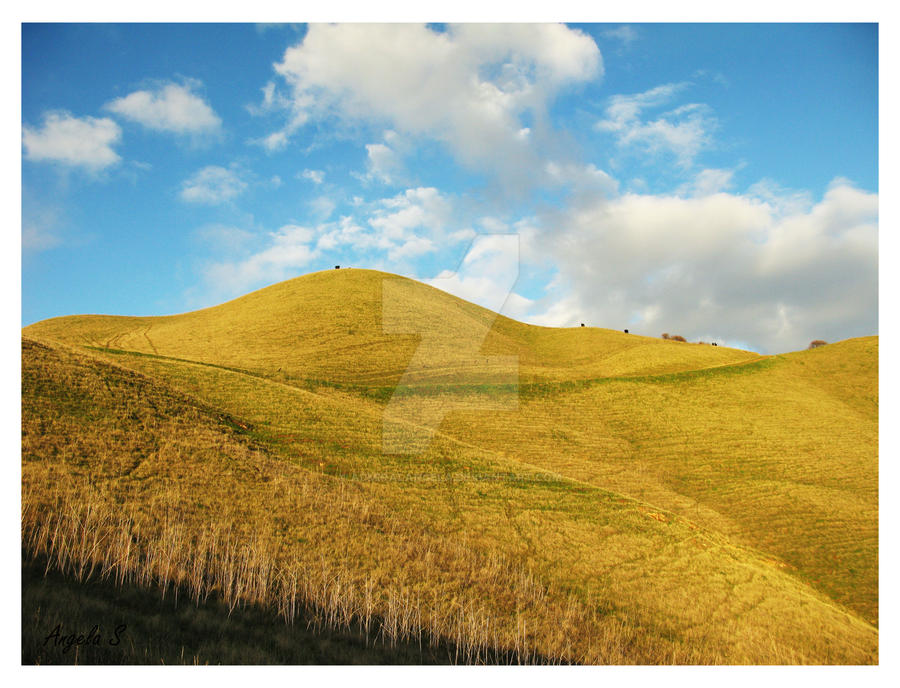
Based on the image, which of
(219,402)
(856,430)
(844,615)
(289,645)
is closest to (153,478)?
(289,645)

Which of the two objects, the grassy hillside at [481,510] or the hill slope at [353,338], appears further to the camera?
the hill slope at [353,338]

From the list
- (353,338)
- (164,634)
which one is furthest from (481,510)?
(353,338)

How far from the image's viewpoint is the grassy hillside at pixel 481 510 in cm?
1031

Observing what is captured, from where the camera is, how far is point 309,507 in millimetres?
14633

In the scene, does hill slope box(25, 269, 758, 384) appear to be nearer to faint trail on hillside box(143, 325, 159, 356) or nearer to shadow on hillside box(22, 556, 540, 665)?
faint trail on hillside box(143, 325, 159, 356)

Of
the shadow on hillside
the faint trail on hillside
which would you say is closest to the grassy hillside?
the shadow on hillside

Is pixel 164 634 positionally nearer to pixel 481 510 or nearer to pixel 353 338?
pixel 481 510

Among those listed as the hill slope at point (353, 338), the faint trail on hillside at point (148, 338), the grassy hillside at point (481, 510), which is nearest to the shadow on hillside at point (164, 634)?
the grassy hillside at point (481, 510)

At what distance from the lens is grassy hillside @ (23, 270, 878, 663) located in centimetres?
1031

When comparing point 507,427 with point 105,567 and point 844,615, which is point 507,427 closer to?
point 844,615

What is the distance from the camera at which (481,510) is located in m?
17.8

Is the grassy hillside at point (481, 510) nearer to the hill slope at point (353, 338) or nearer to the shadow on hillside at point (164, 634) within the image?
the shadow on hillside at point (164, 634)

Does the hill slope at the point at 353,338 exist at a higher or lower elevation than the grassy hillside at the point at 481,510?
higher

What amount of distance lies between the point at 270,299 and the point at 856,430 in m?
68.3
